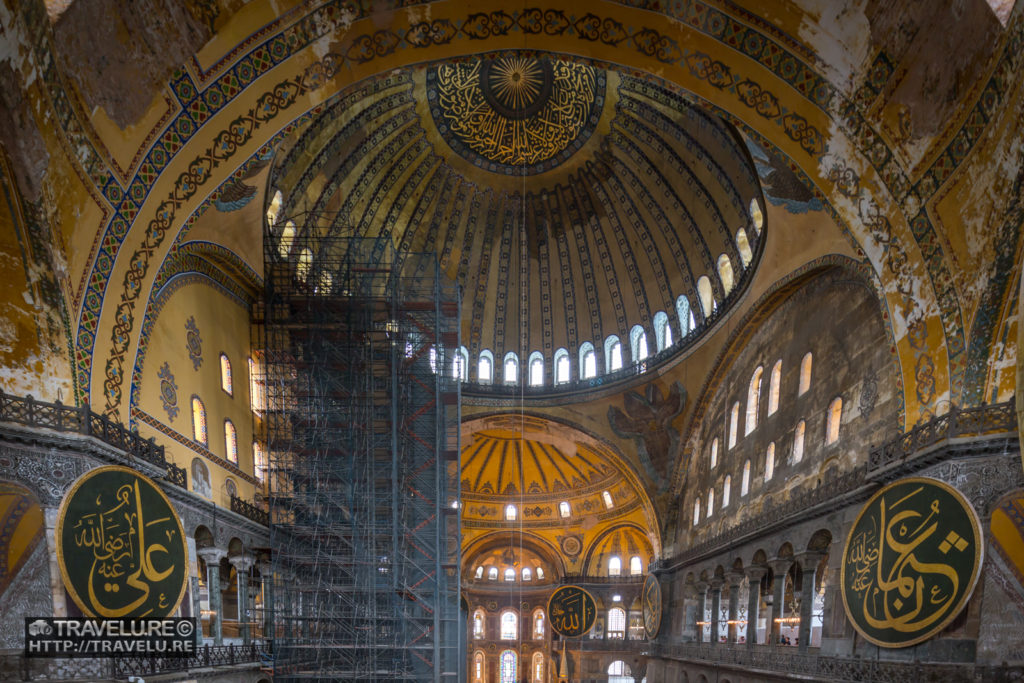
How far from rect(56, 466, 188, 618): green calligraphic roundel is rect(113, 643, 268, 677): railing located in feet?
2.21

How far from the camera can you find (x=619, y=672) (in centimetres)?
2802

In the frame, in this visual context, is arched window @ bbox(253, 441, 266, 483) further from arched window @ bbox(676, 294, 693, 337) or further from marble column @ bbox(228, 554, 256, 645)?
arched window @ bbox(676, 294, 693, 337)

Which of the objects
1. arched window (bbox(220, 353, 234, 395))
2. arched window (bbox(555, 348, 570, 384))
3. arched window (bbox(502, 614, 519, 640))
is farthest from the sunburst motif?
arched window (bbox(502, 614, 519, 640))

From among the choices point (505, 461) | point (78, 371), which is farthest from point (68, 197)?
point (505, 461)

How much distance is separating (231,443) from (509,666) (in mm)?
20514

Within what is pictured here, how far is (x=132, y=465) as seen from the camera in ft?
33.7

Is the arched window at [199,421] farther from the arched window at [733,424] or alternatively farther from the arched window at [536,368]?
the arched window at [536,368]

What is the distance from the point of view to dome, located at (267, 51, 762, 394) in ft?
57.7

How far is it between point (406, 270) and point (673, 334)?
7590mm

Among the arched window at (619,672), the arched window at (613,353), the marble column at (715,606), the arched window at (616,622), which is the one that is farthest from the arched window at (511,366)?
the arched window at (619,672)

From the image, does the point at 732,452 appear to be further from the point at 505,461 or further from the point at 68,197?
the point at 68,197

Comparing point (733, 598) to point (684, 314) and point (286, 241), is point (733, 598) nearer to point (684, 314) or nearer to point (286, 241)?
point (684, 314)

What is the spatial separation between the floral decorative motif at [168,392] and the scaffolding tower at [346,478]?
280 centimetres

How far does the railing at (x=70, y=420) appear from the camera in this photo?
8.82 metres
